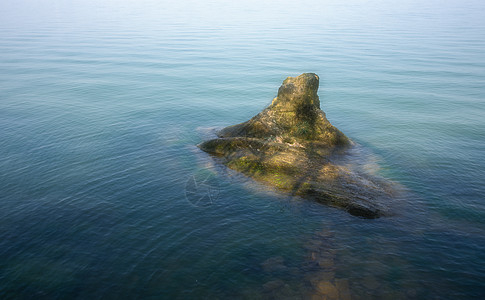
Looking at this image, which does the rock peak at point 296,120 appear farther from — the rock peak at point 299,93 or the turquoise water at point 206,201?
the turquoise water at point 206,201

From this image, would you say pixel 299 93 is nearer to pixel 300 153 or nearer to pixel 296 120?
pixel 296 120

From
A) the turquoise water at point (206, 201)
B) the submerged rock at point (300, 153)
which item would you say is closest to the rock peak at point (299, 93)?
the submerged rock at point (300, 153)

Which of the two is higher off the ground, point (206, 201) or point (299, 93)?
point (299, 93)

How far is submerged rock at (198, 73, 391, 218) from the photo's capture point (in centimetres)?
1538

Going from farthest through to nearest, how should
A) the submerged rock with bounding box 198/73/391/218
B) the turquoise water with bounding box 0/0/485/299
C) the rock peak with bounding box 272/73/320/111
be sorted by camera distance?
1. the rock peak with bounding box 272/73/320/111
2. the submerged rock with bounding box 198/73/391/218
3. the turquoise water with bounding box 0/0/485/299

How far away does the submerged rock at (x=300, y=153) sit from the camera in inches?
606

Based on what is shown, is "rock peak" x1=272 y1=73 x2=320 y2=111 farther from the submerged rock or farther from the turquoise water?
the turquoise water

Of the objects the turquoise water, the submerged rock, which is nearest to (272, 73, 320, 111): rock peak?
the submerged rock

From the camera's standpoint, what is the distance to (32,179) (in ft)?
57.5

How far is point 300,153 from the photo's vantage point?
18.9 m

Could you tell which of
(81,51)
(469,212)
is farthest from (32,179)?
(81,51)

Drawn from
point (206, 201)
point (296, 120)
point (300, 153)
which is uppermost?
point (296, 120)

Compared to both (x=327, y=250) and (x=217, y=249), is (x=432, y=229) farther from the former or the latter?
(x=217, y=249)

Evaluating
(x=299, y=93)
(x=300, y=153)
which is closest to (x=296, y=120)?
(x=299, y=93)
